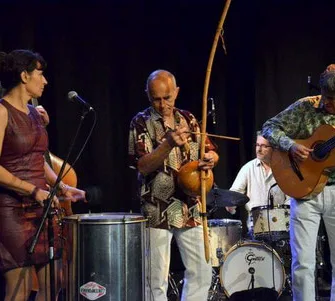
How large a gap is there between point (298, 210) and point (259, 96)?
244 centimetres

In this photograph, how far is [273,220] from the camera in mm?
5934

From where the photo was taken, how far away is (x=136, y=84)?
6195mm

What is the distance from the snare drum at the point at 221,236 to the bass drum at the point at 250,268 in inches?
5.7

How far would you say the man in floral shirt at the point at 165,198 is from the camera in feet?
12.7

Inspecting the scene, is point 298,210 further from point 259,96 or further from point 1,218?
point 259,96

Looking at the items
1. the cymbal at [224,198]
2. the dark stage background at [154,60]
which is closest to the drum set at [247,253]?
the cymbal at [224,198]

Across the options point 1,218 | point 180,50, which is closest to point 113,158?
point 180,50

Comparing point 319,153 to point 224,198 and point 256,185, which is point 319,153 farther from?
point 256,185

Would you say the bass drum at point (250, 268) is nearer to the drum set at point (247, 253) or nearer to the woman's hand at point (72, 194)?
the drum set at point (247, 253)

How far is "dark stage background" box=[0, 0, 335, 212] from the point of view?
19.2ft

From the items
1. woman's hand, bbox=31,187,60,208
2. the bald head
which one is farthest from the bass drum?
woman's hand, bbox=31,187,60,208

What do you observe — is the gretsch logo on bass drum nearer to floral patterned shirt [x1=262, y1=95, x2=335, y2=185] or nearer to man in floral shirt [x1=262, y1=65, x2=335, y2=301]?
man in floral shirt [x1=262, y1=65, x2=335, y2=301]

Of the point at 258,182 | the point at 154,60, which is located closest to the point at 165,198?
the point at 154,60

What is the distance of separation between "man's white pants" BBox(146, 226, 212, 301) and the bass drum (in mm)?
2090
